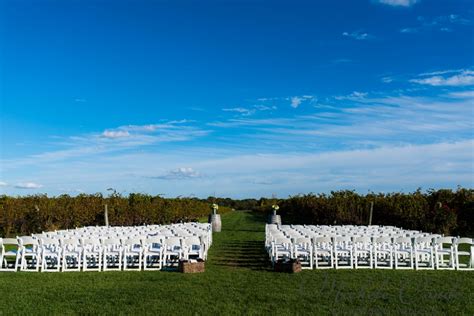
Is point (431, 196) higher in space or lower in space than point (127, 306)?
higher

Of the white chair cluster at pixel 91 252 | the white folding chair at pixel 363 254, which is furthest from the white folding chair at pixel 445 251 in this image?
the white chair cluster at pixel 91 252

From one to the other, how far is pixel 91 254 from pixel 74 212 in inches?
652

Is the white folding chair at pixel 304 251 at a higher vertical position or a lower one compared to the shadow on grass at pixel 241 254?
higher

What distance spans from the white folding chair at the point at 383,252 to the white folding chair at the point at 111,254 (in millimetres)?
5976

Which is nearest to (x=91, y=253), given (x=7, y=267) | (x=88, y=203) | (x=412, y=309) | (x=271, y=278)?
(x=7, y=267)

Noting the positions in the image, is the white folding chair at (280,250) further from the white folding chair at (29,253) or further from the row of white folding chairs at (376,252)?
the white folding chair at (29,253)

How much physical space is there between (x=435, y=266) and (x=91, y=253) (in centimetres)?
837

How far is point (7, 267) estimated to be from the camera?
506 inches

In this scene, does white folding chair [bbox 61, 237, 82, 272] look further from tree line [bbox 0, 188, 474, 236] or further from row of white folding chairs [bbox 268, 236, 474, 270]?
tree line [bbox 0, 188, 474, 236]

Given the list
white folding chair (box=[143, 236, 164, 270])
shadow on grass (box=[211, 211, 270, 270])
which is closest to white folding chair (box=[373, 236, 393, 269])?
shadow on grass (box=[211, 211, 270, 270])

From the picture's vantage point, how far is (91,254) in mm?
12680

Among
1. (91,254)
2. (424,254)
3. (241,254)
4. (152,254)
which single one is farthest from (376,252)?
(91,254)

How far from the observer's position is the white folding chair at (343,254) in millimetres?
12070

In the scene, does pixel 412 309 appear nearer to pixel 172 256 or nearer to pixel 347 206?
pixel 172 256
